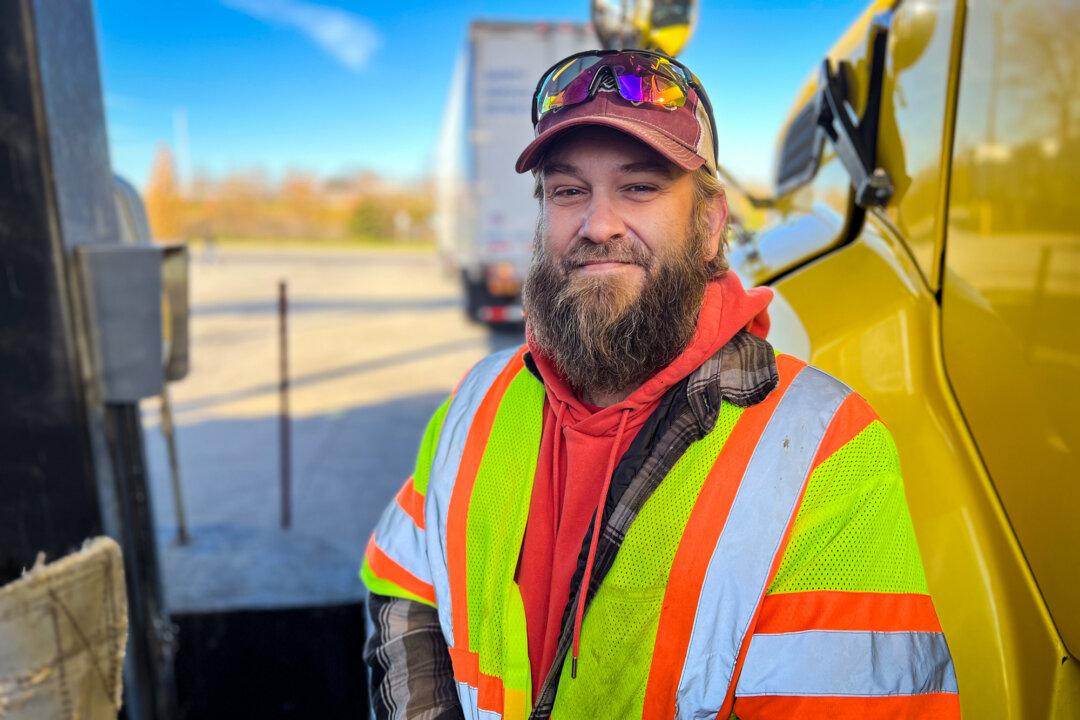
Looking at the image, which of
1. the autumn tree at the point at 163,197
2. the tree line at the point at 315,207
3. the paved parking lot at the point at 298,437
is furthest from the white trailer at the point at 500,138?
the tree line at the point at 315,207

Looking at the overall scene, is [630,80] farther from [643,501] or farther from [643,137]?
[643,501]

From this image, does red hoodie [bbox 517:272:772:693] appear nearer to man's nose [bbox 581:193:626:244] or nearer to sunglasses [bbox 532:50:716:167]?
man's nose [bbox 581:193:626:244]

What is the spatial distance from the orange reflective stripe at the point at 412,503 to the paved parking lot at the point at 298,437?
5.38ft

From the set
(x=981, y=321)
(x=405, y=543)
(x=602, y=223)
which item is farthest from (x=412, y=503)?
(x=981, y=321)

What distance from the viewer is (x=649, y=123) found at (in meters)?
1.49

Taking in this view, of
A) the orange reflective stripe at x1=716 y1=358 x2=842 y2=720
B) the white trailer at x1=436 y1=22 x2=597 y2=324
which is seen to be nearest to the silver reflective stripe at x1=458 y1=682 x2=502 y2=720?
the orange reflective stripe at x1=716 y1=358 x2=842 y2=720

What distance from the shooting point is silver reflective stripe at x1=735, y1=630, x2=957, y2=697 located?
1.14 meters

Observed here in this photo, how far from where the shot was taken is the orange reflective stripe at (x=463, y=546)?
1.48 metres

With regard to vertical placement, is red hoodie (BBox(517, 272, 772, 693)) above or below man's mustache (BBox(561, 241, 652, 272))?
below

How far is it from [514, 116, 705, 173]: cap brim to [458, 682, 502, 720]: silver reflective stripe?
1.07 meters

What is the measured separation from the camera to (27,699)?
5.98ft

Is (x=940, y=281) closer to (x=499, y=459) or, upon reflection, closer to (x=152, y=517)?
(x=499, y=459)

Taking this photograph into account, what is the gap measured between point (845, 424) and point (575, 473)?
493mm

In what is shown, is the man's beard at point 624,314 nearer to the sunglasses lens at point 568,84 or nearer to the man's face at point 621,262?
the man's face at point 621,262
